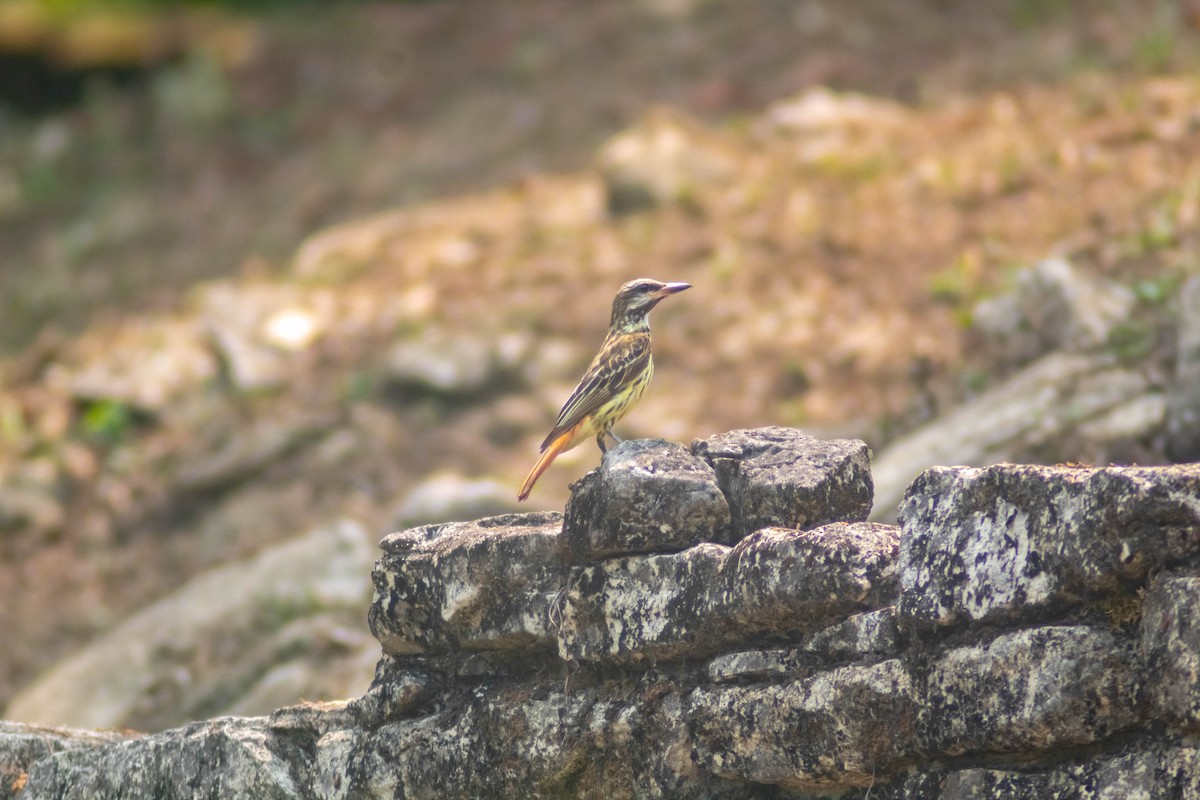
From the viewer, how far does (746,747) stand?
5.77 meters

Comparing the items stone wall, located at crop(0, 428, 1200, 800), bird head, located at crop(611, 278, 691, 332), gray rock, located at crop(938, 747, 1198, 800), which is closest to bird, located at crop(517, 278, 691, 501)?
bird head, located at crop(611, 278, 691, 332)

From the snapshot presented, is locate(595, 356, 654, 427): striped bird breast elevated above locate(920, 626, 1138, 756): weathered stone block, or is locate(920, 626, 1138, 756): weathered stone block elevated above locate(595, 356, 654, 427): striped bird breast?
locate(595, 356, 654, 427): striped bird breast

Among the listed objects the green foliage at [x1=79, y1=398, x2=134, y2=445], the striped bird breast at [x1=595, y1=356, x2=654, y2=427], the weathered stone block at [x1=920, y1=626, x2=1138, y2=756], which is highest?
the green foliage at [x1=79, y1=398, x2=134, y2=445]

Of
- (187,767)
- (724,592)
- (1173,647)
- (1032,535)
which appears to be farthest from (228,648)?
(1173,647)

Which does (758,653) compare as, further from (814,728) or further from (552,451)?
(552,451)

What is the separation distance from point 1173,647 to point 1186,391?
7854 mm

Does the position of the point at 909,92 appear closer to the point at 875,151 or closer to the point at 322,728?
the point at 875,151

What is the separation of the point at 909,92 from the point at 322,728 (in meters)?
19.4

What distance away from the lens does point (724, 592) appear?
5969 mm

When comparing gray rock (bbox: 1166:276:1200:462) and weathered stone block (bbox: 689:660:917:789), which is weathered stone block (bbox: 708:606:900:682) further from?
gray rock (bbox: 1166:276:1200:462)

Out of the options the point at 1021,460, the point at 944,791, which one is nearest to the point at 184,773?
the point at 944,791

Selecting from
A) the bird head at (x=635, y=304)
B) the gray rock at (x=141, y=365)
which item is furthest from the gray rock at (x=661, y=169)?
the bird head at (x=635, y=304)

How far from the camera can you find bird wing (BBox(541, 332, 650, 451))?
9.09m

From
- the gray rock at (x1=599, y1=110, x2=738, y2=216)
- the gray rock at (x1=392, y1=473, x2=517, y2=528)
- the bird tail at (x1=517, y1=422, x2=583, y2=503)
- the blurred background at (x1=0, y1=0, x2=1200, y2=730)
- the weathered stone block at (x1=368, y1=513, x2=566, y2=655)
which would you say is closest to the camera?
the weathered stone block at (x1=368, y1=513, x2=566, y2=655)
